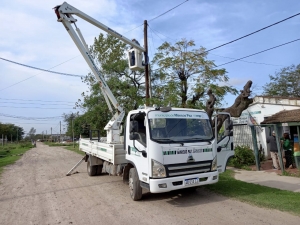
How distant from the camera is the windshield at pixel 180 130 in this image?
6.28m

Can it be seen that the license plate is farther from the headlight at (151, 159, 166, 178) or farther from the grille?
the headlight at (151, 159, 166, 178)

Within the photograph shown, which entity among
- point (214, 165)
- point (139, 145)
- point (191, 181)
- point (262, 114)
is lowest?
point (191, 181)

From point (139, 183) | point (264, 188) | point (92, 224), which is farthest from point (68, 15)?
point (264, 188)

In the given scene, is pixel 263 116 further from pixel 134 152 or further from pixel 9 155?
pixel 9 155

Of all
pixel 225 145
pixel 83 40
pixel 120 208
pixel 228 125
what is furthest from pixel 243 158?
pixel 83 40

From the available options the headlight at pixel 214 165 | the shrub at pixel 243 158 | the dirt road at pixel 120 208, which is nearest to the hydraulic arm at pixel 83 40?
the dirt road at pixel 120 208

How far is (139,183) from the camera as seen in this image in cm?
664

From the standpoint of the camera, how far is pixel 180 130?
6559 mm

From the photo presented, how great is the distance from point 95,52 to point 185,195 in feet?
52.8

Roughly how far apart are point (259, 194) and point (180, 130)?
111 inches

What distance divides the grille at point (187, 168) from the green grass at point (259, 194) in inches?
51.2

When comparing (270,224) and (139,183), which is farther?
(139,183)

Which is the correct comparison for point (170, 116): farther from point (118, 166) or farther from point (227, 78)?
point (227, 78)

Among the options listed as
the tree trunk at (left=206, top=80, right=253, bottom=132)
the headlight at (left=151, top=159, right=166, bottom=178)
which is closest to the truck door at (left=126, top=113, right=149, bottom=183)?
the headlight at (left=151, top=159, right=166, bottom=178)
